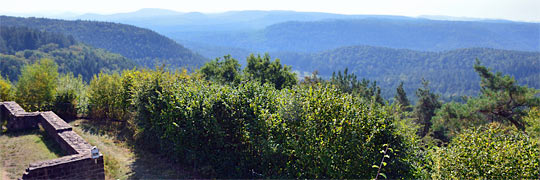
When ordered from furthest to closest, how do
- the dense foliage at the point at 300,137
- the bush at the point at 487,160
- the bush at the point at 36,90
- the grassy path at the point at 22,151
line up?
1. the bush at the point at 36,90
2. the grassy path at the point at 22,151
3. the dense foliage at the point at 300,137
4. the bush at the point at 487,160

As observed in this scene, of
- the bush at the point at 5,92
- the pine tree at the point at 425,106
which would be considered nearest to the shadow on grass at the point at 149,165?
the bush at the point at 5,92

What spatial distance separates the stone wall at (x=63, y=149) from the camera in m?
8.98

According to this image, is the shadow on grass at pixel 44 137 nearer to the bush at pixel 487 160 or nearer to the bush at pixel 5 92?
the bush at pixel 5 92

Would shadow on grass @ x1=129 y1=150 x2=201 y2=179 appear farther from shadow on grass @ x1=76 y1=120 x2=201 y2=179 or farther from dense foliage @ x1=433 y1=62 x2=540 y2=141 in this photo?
dense foliage @ x1=433 y1=62 x2=540 y2=141

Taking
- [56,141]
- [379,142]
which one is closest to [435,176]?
[379,142]

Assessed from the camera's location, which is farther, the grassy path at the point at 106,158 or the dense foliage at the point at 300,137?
the grassy path at the point at 106,158

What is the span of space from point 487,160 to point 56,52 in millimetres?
133365

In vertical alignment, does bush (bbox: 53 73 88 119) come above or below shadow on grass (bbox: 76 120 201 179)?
above

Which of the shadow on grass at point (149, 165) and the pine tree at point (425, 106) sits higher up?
the shadow on grass at point (149, 165)

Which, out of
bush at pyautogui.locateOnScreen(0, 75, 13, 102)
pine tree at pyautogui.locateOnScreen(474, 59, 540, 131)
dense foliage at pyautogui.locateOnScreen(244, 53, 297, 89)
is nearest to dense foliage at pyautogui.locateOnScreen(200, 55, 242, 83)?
dense foliage at pyautogui.locateOnScreen(244, 53, 297, 89)

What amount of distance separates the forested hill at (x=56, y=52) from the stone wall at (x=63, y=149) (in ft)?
323

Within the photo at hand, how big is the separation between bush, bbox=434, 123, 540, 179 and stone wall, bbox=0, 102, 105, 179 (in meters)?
9.50

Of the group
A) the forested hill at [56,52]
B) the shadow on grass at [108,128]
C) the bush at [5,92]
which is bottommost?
the forested hill at [56,52]

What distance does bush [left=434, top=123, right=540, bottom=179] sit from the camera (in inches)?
318
